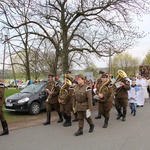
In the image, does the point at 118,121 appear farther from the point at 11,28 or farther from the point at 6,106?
the point at 11,28

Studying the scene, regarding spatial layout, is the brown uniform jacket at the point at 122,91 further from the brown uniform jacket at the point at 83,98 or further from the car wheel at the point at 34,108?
the car wheel at the point at 34,108

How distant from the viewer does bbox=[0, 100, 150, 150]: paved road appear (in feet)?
18.4

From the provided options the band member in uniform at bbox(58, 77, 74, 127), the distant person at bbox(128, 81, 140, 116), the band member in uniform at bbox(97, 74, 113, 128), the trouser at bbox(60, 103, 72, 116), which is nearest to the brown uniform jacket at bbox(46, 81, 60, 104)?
the band member in uniform at bbox(58, 77, 74, 127)

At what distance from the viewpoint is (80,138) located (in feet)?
20.8

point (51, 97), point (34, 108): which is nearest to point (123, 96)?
point (51, 97)

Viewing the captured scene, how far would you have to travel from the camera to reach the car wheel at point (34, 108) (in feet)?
33.4

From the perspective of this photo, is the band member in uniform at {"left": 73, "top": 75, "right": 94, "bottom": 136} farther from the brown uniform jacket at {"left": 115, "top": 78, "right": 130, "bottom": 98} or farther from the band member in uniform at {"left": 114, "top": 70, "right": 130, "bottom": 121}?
the brown uniform jacket at {"left": 115, "top": 78, "right": 130, "bottom": 98}

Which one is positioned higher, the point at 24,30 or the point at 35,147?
the point at 24,30

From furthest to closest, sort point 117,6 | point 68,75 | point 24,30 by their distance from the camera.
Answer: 1. point 24,30
2. point 117,6
3. point 68,75

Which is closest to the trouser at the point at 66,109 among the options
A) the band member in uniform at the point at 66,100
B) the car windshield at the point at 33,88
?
the band member in uniform at the point at 66,100

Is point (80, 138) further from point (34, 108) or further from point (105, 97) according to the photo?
point (34, 108)

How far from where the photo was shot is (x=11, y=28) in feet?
53.4

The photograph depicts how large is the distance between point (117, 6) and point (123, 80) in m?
8.79

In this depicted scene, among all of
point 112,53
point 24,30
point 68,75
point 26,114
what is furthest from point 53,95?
point 24,30
